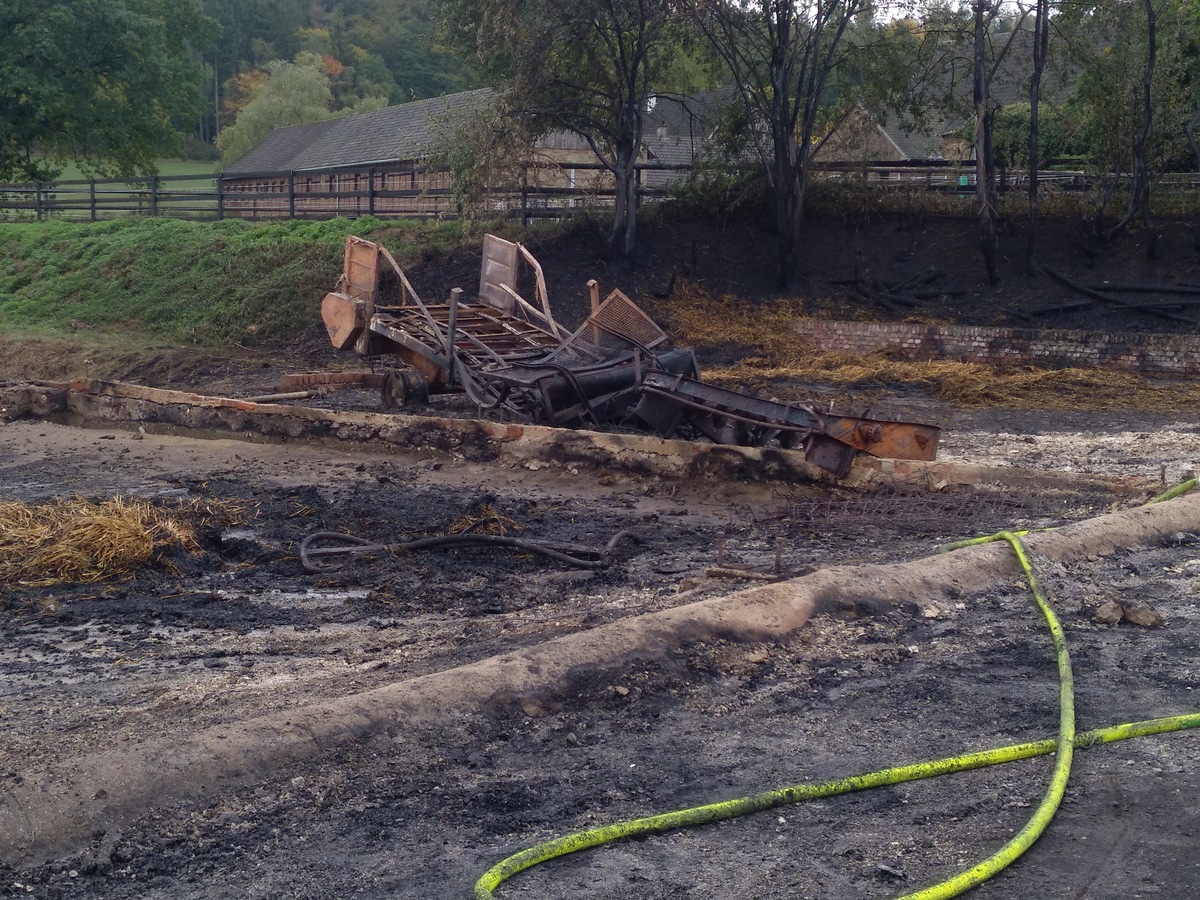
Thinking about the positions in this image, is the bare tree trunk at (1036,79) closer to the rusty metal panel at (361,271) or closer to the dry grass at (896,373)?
the dry grass at (896,373)

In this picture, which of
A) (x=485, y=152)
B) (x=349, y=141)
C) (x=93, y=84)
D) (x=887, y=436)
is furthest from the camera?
(x=349, y=141)

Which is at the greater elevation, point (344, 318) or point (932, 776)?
point (344, 318)

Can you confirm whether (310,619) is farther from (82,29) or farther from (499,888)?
(82,29)

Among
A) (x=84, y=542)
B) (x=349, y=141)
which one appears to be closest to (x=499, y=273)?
(x=84, y=542)

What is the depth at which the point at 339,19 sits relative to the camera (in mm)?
86562

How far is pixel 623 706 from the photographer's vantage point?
197 inches

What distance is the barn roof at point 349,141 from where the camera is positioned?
134ft

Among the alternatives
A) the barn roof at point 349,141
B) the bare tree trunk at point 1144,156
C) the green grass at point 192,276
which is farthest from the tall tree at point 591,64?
the barn roof at point 349,141

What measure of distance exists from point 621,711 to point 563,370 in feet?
24.1

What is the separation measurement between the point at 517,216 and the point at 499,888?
22.3m

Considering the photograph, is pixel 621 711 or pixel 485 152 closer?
pixel 621 711

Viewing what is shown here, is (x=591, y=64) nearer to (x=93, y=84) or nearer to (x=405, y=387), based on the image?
(x=405, y=387)

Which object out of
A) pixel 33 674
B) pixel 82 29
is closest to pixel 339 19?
pixel 82 29

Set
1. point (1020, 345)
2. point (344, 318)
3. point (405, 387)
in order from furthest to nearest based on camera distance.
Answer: point (1020, 345) < point (344, 318) < point (405, 387)
